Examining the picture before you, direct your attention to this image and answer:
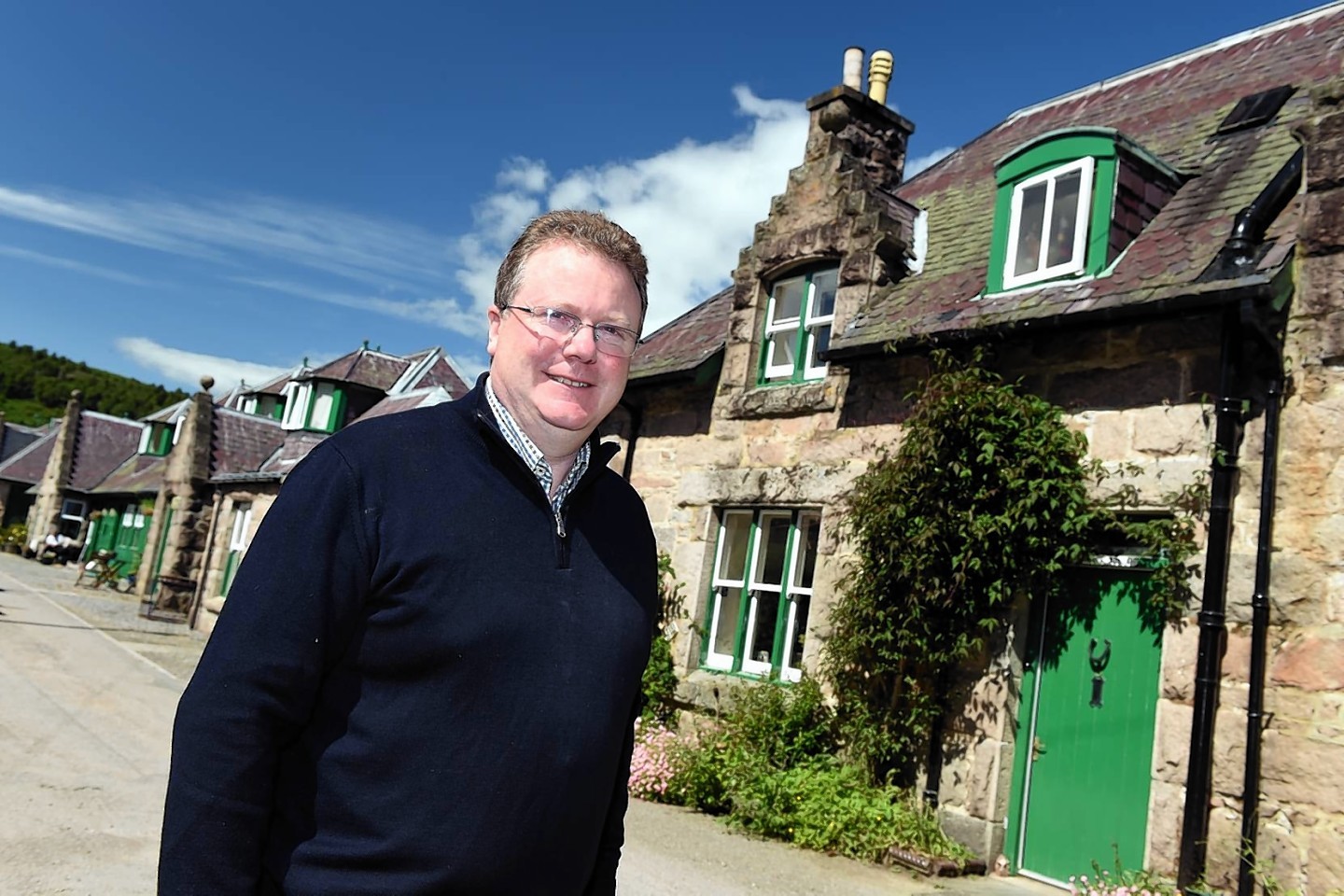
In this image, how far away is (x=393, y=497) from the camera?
175cm

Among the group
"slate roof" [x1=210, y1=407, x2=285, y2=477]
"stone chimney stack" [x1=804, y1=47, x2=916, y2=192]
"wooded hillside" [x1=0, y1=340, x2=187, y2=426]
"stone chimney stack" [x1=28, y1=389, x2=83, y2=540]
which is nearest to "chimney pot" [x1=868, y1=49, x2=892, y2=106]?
"stone chimney stack" [x1=804, y1=47, x2=916, y2=192]

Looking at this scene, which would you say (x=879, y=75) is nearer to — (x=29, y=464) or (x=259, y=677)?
(x=259, y=677)

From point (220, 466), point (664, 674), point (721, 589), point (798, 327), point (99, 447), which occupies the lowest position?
point (664, 674)

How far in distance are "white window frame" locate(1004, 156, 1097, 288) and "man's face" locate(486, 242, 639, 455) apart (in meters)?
6.90

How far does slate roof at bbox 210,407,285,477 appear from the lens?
968 inches

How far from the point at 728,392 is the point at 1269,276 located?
5.44 meters

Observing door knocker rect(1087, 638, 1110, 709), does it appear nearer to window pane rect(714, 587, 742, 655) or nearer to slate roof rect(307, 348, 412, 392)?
window pane rect(714, 587, 742, 655)

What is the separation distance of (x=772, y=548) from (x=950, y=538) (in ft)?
8.33

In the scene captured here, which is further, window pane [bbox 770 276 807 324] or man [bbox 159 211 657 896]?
window pane [bbox 770 276 807 324]

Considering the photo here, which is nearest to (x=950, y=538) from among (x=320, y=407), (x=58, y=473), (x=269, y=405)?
(x=320, y=407)

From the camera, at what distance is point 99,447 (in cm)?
4316

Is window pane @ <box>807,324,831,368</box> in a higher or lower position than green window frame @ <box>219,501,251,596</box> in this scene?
higher

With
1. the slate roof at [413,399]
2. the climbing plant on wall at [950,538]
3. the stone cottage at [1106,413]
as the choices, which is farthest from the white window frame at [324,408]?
the climbing plant on wall at [950,538]

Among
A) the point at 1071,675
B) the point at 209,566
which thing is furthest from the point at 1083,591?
the point at 209,566
